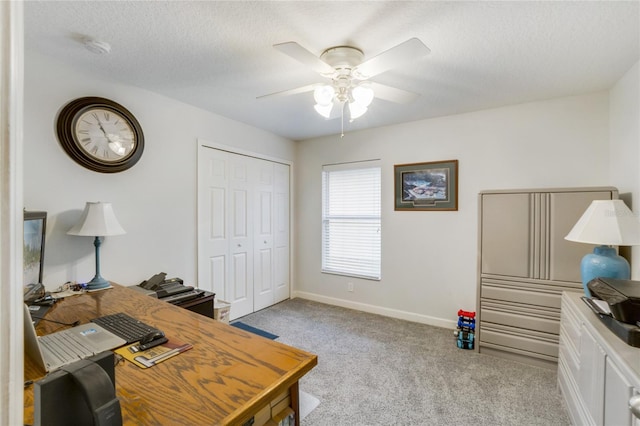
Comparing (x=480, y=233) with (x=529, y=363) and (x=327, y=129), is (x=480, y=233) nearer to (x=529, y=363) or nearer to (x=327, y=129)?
(x=529, y=363)

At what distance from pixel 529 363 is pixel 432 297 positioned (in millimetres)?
1065

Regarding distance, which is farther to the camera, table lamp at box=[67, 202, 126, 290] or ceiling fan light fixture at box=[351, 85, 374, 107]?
table lamp at box=[67, 202, 126, 290]

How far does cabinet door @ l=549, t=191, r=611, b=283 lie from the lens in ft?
7.98

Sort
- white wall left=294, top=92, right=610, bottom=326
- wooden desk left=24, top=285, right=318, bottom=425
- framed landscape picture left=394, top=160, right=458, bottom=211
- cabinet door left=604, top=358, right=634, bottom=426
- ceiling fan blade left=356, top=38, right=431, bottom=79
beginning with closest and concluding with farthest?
1. wooden desk left=24, top=285, right=318, bottom=425
2. cabinet door left=604, top=358, right=634, bottom=426
3. ceiling fan blade left=356, top=38, right=431, bottom=79
4. white wall left=294, top=92, right=610, bottom=326
5. framed landscape picture left=394, top=160, right=458, bottom=211

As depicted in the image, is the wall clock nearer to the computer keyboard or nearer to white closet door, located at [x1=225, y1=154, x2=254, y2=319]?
white closet door, located at [x1=225, y1=154, x2=254, y2=319]

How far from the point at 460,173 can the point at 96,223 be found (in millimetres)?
3448

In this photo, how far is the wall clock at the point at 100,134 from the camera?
215 centimetres

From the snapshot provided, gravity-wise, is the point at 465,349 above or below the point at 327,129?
below

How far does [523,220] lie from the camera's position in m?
2.63

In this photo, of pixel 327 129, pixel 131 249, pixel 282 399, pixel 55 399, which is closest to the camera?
pixel 55 399

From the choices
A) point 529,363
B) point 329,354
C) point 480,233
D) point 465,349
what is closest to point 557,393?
point 529,363

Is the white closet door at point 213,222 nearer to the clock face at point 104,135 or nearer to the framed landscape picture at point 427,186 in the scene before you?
the clock face at point 104,135

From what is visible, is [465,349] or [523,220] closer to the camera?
[523,220]

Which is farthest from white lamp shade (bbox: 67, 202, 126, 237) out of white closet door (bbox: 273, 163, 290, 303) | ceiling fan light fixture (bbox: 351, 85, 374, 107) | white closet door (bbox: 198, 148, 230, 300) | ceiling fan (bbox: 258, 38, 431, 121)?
white closet door (bbox: 273, 163, 290, 303)
